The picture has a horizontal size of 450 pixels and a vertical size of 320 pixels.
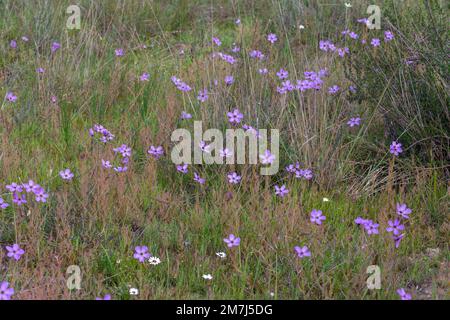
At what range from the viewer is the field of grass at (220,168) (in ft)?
10.9

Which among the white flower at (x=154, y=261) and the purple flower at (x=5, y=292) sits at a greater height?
the white flower at (x=154, y=261)

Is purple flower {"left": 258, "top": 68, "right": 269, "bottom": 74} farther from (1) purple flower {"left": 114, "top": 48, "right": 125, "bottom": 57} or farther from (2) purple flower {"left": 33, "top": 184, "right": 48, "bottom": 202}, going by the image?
(2) purple flower {"left": 33, "top": 184, "right": 48, "bottom": 202}

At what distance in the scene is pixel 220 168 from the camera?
4047mm

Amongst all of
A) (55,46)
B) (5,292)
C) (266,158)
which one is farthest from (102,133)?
(5,292)

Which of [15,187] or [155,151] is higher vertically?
[155,151]

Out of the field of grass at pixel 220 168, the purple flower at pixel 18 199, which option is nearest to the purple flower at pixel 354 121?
the field of grass at pixel 220 168

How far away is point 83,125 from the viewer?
185 inches

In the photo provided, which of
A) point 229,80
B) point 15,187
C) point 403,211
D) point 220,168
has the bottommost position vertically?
point 403,211

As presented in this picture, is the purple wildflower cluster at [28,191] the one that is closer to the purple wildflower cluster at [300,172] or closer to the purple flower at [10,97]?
the purple flower at [10,97]

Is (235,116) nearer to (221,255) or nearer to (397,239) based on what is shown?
(221,255)

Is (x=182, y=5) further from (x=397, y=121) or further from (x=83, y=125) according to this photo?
(x=397, y=121)

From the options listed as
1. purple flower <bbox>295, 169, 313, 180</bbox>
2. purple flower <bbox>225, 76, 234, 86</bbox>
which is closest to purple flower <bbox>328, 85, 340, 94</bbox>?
purple flower <bbox>225, 76, 234, 86</bbox>

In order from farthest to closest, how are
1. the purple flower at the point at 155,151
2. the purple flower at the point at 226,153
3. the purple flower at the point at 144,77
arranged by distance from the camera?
the purple flower at the point at 144,77, the purple flower at the point at 155,151, the purple flower at the point at 226,153
